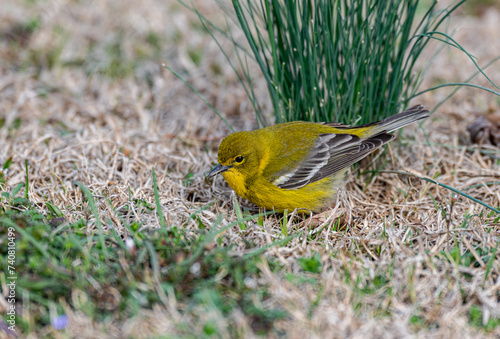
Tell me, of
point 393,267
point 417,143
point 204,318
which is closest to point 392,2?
point 417,143

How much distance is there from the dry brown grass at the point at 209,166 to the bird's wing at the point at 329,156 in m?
0.35

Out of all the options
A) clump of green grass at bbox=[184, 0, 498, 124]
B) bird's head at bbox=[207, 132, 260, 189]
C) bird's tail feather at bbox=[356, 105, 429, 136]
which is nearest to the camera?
clump of green grass at bbox=[184, 0, 498, 124]

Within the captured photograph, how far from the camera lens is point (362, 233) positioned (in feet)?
13.0

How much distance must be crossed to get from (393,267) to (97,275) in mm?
1961

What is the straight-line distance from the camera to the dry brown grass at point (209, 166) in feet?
9.42

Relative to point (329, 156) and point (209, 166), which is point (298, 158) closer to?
point (329, 156)

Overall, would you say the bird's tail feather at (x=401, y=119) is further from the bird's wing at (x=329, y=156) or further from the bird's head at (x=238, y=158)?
the bird's head at (x=238, y=158)

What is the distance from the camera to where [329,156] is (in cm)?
450

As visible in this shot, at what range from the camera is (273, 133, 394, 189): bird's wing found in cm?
433

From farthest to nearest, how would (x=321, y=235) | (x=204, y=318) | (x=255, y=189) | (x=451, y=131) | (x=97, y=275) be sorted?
(x=451, y=131) → (x=255, y=189) → (x=321, y=235) → (x=97, y=275) → (x=204, y=318)

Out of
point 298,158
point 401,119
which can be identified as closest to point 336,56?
point 401,119

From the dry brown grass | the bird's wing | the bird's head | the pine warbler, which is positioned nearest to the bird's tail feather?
the pine warbler

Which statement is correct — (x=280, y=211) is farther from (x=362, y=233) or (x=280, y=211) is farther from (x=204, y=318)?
(x=204, y=318)

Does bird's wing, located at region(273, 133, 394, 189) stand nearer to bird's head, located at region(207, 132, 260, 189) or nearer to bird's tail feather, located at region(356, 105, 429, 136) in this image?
bird's tail feather, located at region(356, 105, 429, 136)
